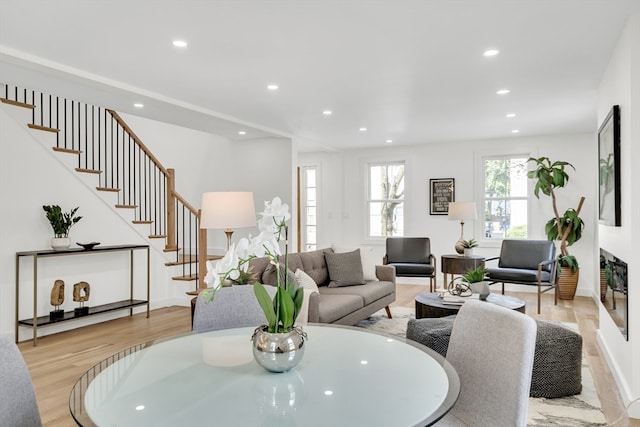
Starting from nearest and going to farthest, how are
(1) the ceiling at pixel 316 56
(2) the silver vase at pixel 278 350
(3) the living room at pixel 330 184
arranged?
1. (2) the silver vase at pixel 278 350
2. (1) the ceiling at pixel 316 56
3. (3) the living room at pixel 330 184

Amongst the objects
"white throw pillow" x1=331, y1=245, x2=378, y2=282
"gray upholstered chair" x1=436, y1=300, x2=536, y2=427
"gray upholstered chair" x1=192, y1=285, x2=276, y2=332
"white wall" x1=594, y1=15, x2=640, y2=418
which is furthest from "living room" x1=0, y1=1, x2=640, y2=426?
"gray upholstered chair" x1=192, y1=285, x2=276, y2=332

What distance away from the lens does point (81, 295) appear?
16.4 ft

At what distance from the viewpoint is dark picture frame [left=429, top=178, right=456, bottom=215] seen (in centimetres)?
788

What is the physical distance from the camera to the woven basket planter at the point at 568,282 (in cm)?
655

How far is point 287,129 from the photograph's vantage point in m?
6.64

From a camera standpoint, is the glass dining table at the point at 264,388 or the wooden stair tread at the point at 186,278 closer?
the glass dining table at the point at 264,388

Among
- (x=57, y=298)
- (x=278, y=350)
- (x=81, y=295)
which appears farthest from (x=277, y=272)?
(x=81, y=295)

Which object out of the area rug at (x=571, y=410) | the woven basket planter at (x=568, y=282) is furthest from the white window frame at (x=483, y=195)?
the area rug at (x=571, y=410)

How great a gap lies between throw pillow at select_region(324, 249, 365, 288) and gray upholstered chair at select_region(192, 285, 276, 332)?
2.67 m

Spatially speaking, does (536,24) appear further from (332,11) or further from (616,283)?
(616,283)

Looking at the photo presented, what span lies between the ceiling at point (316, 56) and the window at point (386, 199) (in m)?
2.68

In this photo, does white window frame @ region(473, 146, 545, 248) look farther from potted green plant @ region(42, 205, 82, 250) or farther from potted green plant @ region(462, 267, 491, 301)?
potted green plant @ region(42, 205, 82, 250)

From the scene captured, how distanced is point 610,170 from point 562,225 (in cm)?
360

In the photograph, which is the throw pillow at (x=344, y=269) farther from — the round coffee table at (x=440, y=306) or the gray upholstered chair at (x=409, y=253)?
the gray upholstered chair at (x=409, y=253)
